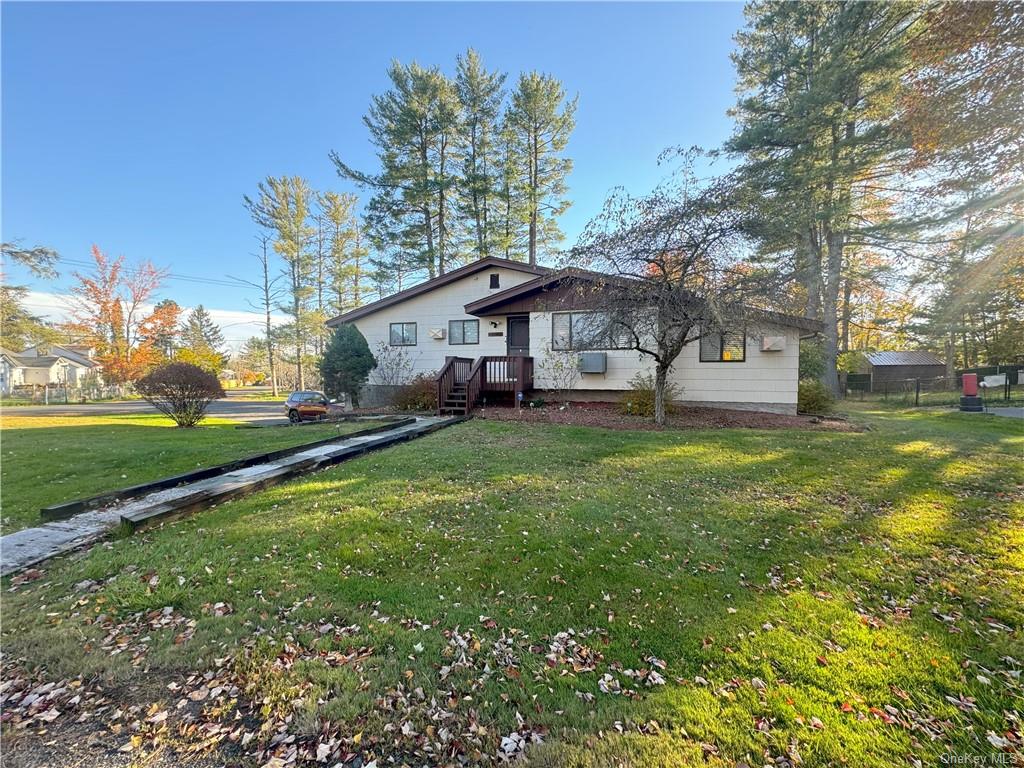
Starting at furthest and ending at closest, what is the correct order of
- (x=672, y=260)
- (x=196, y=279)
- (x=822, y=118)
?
(x=196, y=279) → (x=822, y=118) → (x=672, y=260)

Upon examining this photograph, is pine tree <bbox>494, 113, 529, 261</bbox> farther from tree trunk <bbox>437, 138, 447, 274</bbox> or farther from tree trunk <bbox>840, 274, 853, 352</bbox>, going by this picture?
tree trunk <bbox>840, 274, 853, 352</bbox>

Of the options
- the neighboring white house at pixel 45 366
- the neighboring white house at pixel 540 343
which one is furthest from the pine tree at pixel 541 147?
the neighboring white house at pixel 45 366

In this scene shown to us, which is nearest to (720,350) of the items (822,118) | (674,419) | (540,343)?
(674,419)

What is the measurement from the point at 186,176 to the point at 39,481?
19.6 metres

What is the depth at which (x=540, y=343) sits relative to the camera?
13266 millimetres

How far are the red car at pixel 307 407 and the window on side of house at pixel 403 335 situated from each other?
360 centimetres

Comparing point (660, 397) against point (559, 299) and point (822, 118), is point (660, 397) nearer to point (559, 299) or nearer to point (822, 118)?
point (559, 299)

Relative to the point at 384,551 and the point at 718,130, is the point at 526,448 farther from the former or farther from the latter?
the point at 718,130

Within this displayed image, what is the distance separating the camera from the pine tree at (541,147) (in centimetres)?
2148

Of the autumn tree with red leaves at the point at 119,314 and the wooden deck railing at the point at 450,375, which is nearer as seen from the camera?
the wooden deck railing at the point at 450,375

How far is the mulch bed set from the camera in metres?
9.86

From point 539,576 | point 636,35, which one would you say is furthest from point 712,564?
point 636,35

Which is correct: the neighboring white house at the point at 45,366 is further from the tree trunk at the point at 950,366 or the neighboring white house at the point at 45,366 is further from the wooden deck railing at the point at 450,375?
the tree trunk at the point at 950,366

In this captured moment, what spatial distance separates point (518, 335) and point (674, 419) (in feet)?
20.4
